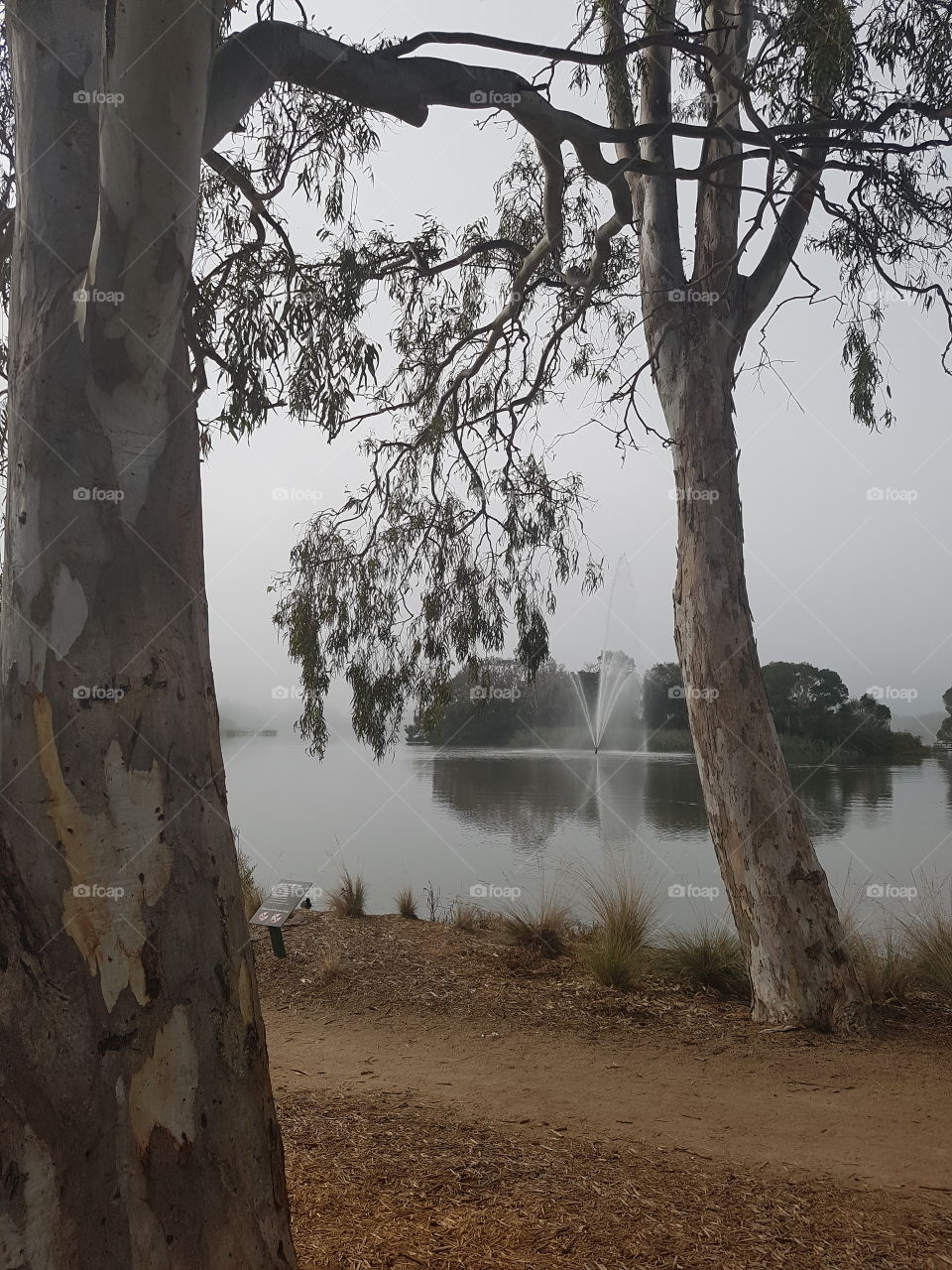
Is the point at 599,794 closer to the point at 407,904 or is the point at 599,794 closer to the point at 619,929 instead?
the point at 407,904

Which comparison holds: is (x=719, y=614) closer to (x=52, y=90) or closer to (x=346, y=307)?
(x=346, y=307)

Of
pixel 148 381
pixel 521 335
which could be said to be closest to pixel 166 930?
pixel 148 381

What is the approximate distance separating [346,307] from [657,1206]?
4.70 metres

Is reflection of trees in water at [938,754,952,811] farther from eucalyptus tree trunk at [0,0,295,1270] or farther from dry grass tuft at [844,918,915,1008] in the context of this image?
eucalyptus tree trunk at [0,0,295,1270]

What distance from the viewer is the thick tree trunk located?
212 inches

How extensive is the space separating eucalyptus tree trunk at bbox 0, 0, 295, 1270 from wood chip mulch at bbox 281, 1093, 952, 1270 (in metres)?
0.66
